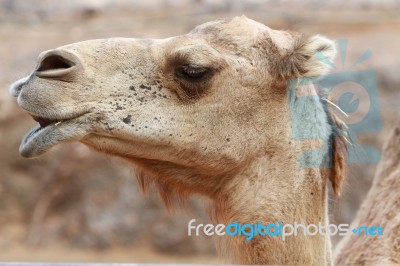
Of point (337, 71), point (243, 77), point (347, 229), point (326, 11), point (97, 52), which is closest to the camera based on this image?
point (97, 52)

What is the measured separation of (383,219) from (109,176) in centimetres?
518

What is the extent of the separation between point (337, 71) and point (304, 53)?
0.90 feet

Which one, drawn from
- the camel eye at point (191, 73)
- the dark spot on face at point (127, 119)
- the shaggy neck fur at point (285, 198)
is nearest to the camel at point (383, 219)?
the shaggy neck fur at point (285, 198)

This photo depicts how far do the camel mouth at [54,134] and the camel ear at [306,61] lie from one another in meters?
0.83

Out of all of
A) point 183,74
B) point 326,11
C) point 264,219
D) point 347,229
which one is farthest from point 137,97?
point 326,11

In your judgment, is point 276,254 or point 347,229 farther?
point 347,229

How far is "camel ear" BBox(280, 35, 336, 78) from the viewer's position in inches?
117

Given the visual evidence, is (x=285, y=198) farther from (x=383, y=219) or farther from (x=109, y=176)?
(x=109, y=176)

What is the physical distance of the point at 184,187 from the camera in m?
3.08

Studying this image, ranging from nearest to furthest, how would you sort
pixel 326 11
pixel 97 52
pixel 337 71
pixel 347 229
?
pixel 97 52
pixel 337 71
pixel 347 229
pixel 326 11

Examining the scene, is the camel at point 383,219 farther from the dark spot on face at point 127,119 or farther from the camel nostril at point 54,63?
the camel nostril at point 54,63

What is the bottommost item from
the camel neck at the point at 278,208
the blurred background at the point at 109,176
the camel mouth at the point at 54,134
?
the camel neck at the point at 278,208

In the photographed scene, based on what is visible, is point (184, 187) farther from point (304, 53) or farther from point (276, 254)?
point (304, 53)

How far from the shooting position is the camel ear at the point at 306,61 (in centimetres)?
298
